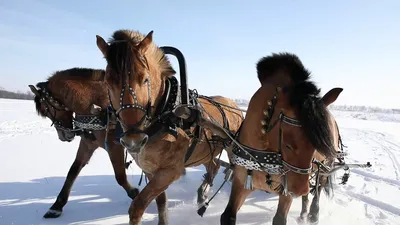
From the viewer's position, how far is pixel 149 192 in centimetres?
234

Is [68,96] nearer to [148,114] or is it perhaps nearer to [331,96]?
[148,114]

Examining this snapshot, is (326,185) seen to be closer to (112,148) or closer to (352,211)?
(352,211)

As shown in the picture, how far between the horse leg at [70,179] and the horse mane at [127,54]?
193 cm

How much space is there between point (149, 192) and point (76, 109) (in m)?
1.84

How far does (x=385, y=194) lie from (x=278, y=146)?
409 cm

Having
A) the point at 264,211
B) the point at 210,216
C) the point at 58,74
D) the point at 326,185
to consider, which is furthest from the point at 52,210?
the point at 326,185

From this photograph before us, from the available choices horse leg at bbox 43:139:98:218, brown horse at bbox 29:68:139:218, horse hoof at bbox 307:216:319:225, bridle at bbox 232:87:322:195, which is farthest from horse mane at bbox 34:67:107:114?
horse hoof at bbox 307:216:319:225

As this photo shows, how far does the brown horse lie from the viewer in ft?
11.4

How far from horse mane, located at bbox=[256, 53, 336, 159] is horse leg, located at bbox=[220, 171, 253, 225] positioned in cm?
84

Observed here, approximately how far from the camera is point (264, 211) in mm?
4004

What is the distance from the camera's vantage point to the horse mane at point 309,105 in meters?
1.82

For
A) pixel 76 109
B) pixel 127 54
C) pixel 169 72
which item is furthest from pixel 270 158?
pixel 76 109

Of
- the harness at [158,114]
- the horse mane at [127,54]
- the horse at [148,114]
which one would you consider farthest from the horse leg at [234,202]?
the horse mane at [127,54]

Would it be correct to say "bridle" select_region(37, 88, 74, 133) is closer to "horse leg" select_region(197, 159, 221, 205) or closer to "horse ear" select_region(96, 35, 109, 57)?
"horse ear" select_region(96, 35, 109, 57)
